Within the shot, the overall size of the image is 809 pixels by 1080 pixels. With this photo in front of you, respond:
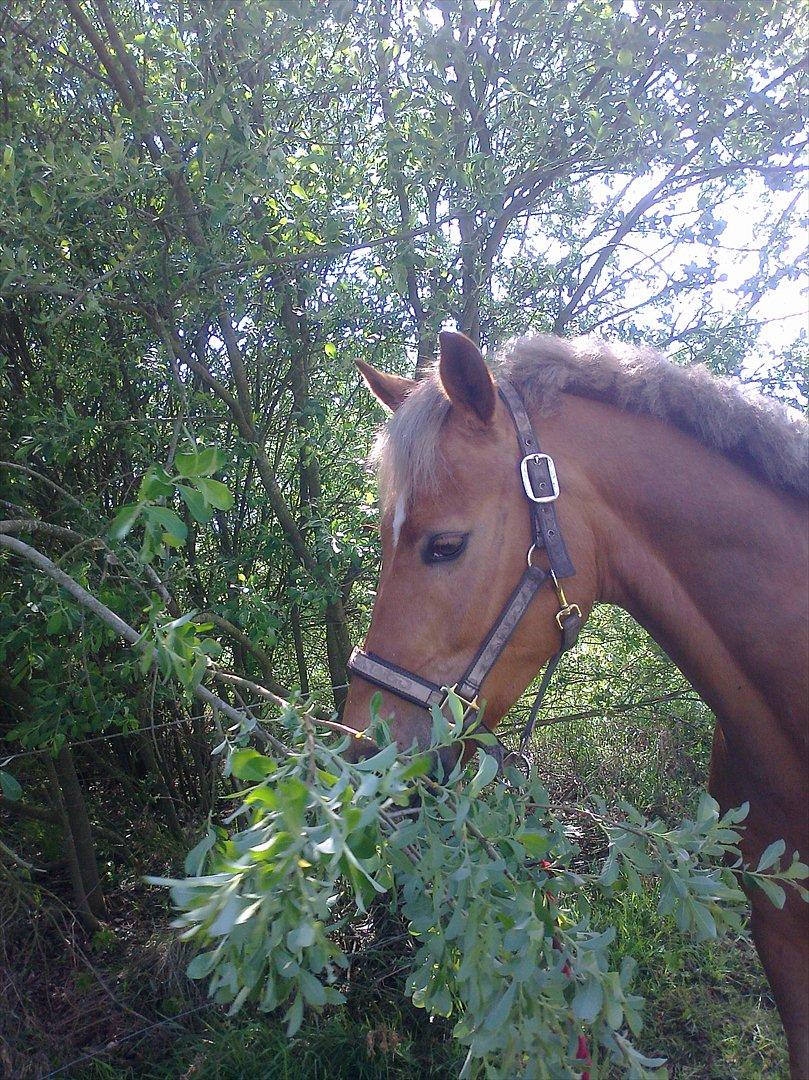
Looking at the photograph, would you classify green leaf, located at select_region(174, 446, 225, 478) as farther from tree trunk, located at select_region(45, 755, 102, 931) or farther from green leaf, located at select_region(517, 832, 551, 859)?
tree trunk, located at select_region(45, 755, 102, 931)

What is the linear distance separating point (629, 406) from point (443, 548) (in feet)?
2.07

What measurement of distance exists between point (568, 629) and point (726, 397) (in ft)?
2.32

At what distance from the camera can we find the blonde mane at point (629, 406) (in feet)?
5.81

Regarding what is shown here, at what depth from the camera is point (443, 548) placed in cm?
176

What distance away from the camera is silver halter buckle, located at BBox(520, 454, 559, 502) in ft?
5.80

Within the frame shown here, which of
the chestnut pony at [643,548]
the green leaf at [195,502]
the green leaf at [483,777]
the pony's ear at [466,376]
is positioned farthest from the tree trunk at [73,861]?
the green leaf at [483,777]

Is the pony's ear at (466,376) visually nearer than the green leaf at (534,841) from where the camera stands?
No

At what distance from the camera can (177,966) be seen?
9.21 feet

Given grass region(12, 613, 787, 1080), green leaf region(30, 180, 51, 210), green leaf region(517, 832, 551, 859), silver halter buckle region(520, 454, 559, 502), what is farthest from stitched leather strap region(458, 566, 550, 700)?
green leaf region(30, 180, 51, 210)

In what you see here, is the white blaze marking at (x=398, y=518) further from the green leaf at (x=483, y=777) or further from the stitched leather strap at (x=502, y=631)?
the green leaf at (x=483, y=777)

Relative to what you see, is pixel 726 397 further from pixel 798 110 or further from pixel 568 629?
pixel 798 110

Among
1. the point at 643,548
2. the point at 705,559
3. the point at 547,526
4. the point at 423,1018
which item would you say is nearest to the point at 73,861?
the point at 423,1018

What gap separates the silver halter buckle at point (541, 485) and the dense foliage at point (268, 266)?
603 millimetres

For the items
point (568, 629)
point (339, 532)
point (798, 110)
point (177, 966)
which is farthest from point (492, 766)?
point (798, 110)
